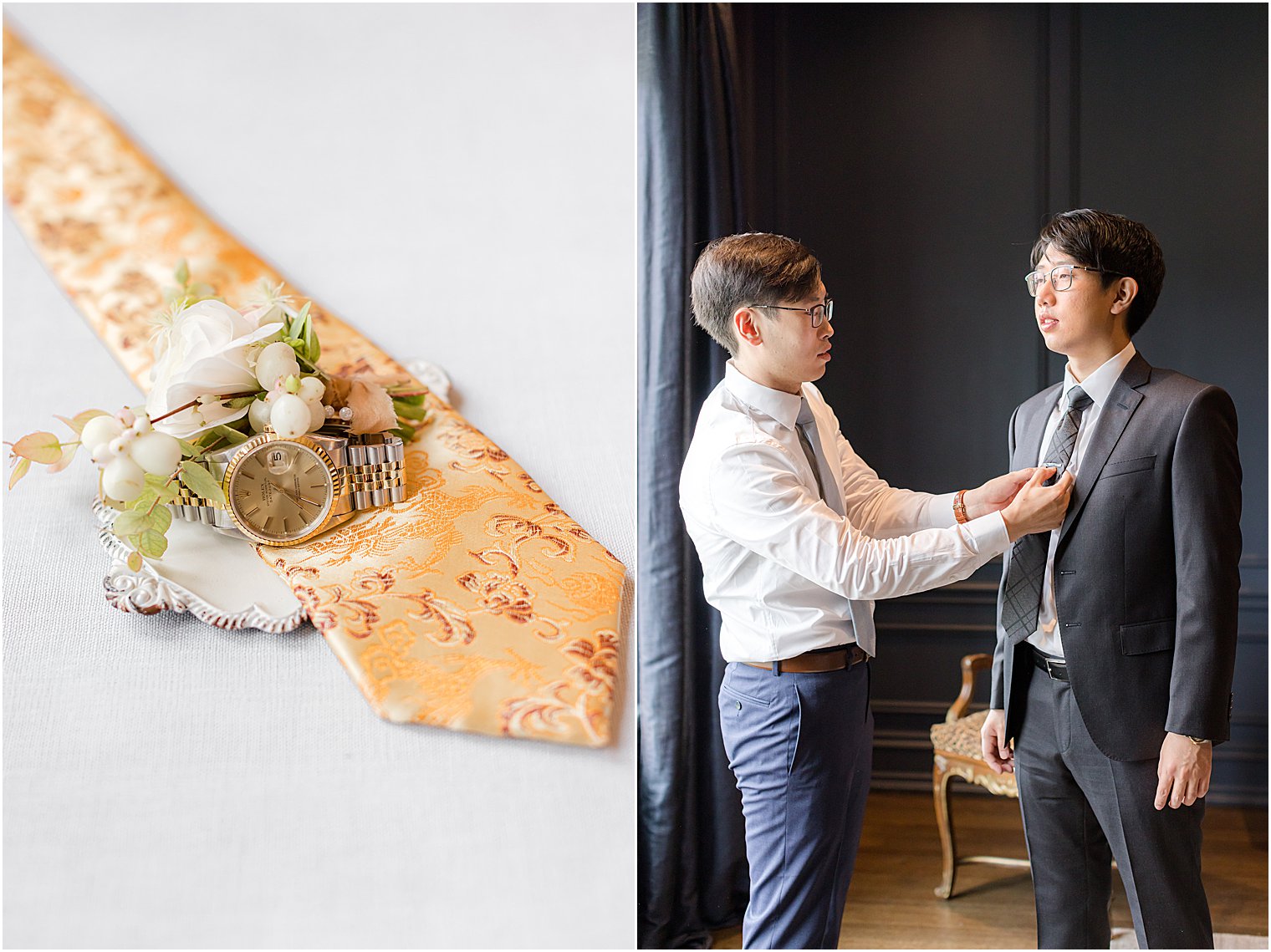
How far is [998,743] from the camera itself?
1443mm

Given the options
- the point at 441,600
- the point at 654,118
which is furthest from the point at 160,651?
the point at 654,118

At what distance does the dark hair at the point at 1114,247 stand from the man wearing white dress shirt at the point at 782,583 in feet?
1.06

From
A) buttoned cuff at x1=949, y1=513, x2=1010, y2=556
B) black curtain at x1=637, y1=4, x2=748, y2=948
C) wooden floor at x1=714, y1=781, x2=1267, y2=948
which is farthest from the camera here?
wooden floor at x1=714, y1=781, x2=1267, y2=948

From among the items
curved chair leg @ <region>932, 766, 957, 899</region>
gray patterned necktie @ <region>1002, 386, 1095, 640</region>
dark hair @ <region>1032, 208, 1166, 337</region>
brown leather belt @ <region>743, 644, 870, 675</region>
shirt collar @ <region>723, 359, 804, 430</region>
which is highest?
dark hair @ <region>1032, 208, 1166, 337</region>

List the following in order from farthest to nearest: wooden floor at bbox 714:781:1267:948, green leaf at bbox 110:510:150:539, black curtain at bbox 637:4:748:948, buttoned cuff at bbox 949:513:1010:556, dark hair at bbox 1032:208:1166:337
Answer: wooden floor at bbox 714:781:1267:948 < black curtain at bbox 637:4:748:948 < green leaf at bbox 110:510:150:539 < dark hair at bbox 1032:208:1166:337 < buttoned cuff at bbox 949:513:1010:556

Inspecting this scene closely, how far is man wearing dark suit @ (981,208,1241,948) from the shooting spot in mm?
1220

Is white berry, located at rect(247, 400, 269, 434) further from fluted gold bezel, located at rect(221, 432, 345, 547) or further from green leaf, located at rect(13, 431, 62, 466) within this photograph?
green leaf, located at rect(13, 431, 62, 466)

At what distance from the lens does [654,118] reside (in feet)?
5.43

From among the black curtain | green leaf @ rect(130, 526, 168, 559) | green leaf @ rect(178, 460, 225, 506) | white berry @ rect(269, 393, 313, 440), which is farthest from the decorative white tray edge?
the black curtain

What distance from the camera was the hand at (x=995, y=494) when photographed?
1354 mm

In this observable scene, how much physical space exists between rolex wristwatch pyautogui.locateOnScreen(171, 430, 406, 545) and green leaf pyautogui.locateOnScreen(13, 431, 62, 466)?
21 cm

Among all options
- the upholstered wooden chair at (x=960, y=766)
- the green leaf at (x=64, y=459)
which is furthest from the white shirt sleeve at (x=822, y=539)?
the green leaf at (x=64, y=459)

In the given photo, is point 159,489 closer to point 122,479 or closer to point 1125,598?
point 122,479

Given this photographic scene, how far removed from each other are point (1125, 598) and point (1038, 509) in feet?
0.61
